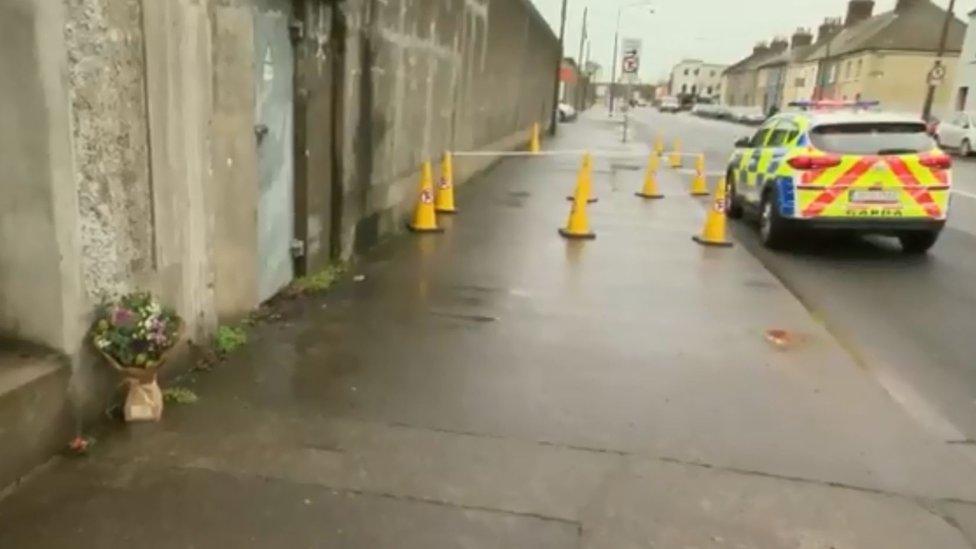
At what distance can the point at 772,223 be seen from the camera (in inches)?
392

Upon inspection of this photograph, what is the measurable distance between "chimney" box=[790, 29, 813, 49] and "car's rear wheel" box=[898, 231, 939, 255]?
89091mm

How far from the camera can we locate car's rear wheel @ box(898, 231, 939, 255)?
980 centimetres

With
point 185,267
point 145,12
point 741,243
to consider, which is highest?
point 145,12

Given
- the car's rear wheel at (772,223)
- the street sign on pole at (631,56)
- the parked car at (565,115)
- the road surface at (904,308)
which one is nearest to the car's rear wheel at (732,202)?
the road surface at (904,308)

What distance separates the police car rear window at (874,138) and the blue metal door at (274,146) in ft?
19.9

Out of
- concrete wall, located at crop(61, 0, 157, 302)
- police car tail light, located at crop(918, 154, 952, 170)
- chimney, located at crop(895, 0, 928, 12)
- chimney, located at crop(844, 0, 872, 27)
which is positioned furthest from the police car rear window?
chimney, located at crop(844, 0, 872, 27)

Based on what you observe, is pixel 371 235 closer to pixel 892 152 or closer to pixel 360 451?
pixel 360 451

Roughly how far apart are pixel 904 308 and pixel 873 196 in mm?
2220

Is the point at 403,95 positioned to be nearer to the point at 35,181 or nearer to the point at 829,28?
the point at 35,181

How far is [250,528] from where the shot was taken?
3178mm

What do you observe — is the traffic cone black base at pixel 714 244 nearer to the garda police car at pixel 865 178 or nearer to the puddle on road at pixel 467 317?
the garda police car at pixel 865 178

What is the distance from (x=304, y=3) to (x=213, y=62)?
67.1 inches

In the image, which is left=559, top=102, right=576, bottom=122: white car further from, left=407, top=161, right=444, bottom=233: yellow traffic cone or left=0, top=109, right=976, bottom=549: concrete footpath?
left=0, top=109, right=976, bottom=549: concrete footpath

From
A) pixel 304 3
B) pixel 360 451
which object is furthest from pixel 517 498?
pixel 304 3
